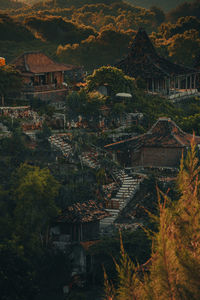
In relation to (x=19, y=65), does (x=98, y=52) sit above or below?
above

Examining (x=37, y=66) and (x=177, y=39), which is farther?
(x=177, y=39)

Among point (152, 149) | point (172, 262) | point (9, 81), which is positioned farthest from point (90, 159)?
point (172, 262)

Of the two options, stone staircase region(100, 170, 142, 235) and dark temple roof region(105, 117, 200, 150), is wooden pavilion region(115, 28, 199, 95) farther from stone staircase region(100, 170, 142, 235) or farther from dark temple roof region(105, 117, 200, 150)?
stone staircase region(100, 170, 142, 235)

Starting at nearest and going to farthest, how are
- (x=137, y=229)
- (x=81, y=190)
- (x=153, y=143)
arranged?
1. (x=137, y=229)
2. (x=81, y=190)
3. (x=153, y=143)

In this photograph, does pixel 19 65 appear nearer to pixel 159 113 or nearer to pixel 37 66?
pixel 37 66

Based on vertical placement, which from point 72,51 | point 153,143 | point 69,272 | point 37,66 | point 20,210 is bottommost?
point 69,272

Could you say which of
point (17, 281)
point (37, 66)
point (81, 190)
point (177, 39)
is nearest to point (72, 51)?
point (177, 39)

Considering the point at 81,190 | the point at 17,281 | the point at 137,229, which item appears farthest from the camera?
the point at 81,190

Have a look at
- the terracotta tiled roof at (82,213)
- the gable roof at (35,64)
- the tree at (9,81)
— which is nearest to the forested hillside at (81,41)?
the gable roof at (35,64)

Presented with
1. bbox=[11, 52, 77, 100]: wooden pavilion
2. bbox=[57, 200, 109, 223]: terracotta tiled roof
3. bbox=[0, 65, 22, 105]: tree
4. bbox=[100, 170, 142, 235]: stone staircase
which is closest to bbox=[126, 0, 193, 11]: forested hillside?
bbox=[11, 52, 77, 100]: wooden pavilion
